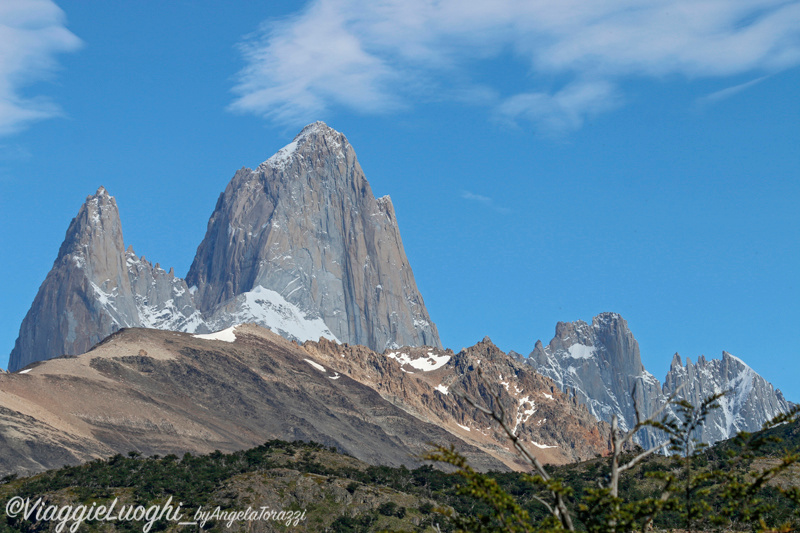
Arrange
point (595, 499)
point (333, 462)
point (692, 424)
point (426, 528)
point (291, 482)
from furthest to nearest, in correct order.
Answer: point (333, 462)
point (291, 482)
point (426, 528)
point (692, 424)
point (595, 499)

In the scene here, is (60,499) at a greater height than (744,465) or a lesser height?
lesser

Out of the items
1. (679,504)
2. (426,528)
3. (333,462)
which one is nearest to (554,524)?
(679,504)

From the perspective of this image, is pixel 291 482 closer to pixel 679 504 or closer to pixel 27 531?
pixel 27 531

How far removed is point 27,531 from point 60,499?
6126 mm

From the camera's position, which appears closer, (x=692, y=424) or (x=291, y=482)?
(x=692, y=424)

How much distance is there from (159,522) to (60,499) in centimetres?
1563

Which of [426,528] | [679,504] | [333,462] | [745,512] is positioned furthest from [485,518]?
[333,462]

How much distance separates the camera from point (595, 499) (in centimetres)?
2986

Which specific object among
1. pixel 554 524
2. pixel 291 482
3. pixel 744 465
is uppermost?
pixel 744 465

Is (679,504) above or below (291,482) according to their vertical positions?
below

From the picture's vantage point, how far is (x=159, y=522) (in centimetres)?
12381

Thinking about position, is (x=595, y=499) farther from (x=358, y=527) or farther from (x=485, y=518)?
(x=358, y=527)

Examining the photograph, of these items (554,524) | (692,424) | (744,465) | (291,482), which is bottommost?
(554,524)

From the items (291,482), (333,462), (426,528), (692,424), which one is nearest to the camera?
(692,424)
